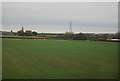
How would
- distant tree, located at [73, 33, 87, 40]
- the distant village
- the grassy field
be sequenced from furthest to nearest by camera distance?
distant tree, located at [73, 33, 87, 40], the distant village, the grassy field

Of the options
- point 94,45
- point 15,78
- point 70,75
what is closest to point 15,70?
point 15,78

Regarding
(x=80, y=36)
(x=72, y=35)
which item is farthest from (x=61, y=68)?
(x=80, y=36)

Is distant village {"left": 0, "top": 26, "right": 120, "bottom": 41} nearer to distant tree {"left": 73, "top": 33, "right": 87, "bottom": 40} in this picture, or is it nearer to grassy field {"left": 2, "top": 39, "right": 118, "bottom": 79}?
distant tree {"left": 73, "top": 33, "right": 87, "bottom": 40}

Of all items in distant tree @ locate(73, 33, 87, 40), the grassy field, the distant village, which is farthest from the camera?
distant tree @ locate(73, 33, 87, 40)

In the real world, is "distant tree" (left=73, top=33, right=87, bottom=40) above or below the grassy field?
above

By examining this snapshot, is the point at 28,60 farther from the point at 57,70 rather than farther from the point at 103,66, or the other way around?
the point at 103,66

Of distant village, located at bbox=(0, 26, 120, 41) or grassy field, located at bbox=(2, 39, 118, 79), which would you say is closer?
grassy field, located at bbox=(2, 39, 118, 79)

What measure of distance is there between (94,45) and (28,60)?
2.98 metres

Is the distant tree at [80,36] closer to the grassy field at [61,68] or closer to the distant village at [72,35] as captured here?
the distant village at [72,35]

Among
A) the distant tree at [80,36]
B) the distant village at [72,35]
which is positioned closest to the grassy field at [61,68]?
the distant village at [72,35]

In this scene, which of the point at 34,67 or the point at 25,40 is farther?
the point at 25,40

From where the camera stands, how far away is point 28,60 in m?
2.99

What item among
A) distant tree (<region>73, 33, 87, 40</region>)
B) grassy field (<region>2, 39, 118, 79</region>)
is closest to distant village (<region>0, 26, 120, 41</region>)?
distant tree (<region>73, 33, 87, 40</region>)

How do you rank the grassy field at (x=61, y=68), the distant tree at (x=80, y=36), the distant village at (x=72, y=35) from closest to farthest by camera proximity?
the grassy field at (x=61, y=68), the distant village at (x=72, y=35), the distant tree at (x=80, y=36)
